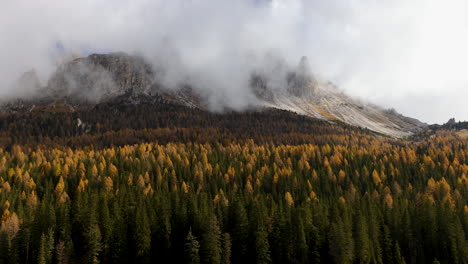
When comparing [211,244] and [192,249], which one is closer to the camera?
[192,249]

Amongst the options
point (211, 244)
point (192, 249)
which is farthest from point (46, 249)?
point (211, 244)

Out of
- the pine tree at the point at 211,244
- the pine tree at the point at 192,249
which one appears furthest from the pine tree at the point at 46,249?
the pine tree at the point at 211,244

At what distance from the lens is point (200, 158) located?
162 metres

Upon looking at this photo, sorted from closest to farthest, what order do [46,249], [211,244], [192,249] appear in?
[46,249], [192,249], [211,244]

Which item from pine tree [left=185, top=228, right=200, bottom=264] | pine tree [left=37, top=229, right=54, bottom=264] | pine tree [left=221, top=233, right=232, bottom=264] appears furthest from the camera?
pine tree [left=221, top=233, right=232, bottom=264]

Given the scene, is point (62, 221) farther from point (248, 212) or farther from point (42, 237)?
point (248, 212)

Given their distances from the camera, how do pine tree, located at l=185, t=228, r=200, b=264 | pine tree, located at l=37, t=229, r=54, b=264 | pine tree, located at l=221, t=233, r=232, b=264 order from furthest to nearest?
pine tree, located at l=221, t=233, r=232, b=264 < pine tree, located at l=185, t=228, r=200, b=264 < pine tree, located at l=37, t=229, r=54, b=264

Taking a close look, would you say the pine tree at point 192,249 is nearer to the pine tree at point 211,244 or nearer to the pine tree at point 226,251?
the pine tree at point 211,244

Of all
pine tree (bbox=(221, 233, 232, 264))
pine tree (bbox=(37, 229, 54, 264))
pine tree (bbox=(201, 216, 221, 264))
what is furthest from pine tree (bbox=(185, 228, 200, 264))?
pine tree (bbox=(37, 229, 54, 264))

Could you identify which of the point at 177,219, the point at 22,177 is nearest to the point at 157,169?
the point at 22,177

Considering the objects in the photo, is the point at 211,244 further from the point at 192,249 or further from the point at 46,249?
the point at 46,249

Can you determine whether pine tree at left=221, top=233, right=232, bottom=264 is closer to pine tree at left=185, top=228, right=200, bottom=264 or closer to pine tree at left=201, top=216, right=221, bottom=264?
pine tree at left=201, top=216, right=221, bottom=264

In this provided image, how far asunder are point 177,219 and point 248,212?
15.5m

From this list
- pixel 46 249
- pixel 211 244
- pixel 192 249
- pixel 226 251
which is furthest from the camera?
pixel 226 251
